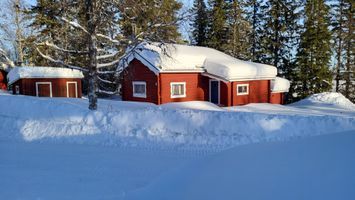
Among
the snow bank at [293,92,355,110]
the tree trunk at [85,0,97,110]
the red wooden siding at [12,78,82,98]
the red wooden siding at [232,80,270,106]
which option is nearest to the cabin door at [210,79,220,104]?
the red wooden siding at [232,80,270,106]

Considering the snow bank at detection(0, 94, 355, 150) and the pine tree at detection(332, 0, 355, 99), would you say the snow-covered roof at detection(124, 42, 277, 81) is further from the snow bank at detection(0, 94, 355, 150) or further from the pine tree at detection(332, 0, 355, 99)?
the pine tree at detection(332, 0, 355, 99)

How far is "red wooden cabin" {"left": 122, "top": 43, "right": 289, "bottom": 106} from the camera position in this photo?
20.2 m

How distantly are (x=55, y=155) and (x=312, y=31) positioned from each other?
29255 mm

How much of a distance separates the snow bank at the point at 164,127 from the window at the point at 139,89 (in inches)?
392

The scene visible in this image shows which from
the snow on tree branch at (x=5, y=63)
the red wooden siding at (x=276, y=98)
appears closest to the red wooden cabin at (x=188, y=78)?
the red wooden siding at (x=276, y=98)

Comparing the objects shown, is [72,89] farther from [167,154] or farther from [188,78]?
[167,154]

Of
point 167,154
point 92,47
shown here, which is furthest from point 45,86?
point 167,154

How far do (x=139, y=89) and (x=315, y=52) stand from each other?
63.2 ft

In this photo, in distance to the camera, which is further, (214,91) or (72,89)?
(72,89)

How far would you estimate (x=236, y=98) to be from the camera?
22.1m

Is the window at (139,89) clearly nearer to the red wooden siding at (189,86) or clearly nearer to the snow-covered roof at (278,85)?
the red wooden siding at (189,86)

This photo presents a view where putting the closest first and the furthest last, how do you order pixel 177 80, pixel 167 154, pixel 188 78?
pixel 167 154 < pixel 177 80 < pixel 188 78

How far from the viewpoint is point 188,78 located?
21.2m

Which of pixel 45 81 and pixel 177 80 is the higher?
pixel 177 80
